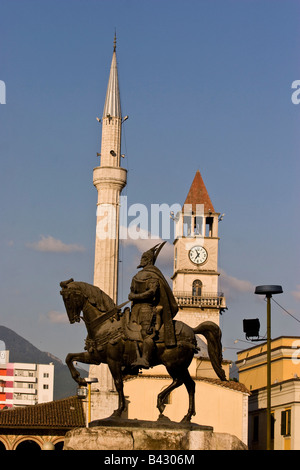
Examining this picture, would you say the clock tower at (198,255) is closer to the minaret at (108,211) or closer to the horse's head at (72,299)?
the minaret at (108,211)

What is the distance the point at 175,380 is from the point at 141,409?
44280mm

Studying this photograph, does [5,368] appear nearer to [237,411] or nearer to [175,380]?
[237,411]

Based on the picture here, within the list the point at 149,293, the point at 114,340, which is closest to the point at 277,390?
the point at 149,293

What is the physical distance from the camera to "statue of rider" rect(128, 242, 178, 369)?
1789cm

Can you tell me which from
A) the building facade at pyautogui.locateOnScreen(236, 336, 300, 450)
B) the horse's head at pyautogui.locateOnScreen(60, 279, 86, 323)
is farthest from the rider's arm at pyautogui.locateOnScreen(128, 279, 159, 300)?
the building facade at pyautogui.locateOnScreen(236, 336, 300, 450)

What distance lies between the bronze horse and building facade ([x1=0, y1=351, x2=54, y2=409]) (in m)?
168

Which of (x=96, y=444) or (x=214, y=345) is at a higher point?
(x=214, y=345)

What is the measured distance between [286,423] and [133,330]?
43.9m

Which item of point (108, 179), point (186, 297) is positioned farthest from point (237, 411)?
point (186, 297)

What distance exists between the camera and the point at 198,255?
326 feet

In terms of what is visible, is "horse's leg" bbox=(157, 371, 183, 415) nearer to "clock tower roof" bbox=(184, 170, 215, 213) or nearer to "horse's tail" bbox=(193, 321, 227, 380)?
"horse's tail" bbox=(193, 321, 227, 380)

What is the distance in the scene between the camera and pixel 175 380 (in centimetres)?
1869

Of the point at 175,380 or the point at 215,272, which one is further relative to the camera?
the point at 215,272
